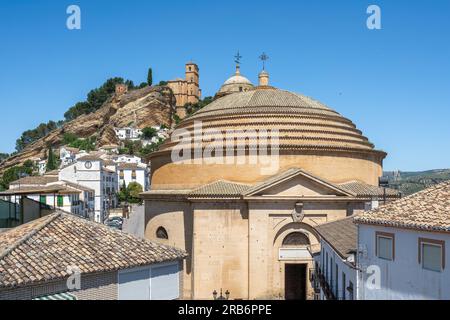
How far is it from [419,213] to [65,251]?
10.8 meters

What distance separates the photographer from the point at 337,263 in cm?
1877

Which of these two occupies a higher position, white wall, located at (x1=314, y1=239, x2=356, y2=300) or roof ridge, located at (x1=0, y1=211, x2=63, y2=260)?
roof ridge, located at (x1=0, y1=211, x2=63, y2=260)

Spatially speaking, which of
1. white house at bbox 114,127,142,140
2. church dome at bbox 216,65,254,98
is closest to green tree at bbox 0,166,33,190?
white house at bbox 114,127,142,140

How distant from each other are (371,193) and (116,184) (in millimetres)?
67415

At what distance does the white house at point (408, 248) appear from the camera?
12.9m

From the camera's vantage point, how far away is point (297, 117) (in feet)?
98.8

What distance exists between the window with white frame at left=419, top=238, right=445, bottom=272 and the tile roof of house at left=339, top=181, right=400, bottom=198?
1380cm

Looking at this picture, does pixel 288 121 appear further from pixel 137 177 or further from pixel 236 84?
pixel 137 177

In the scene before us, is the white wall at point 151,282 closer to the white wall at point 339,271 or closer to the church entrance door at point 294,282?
the white wall at point 339,271

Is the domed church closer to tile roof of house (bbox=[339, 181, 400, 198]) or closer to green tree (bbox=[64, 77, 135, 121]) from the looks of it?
tile roof of house (bbox=[339, 181, 400, 198])

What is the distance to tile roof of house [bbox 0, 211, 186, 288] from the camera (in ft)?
41.5

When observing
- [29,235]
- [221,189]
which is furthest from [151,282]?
[221,189]
